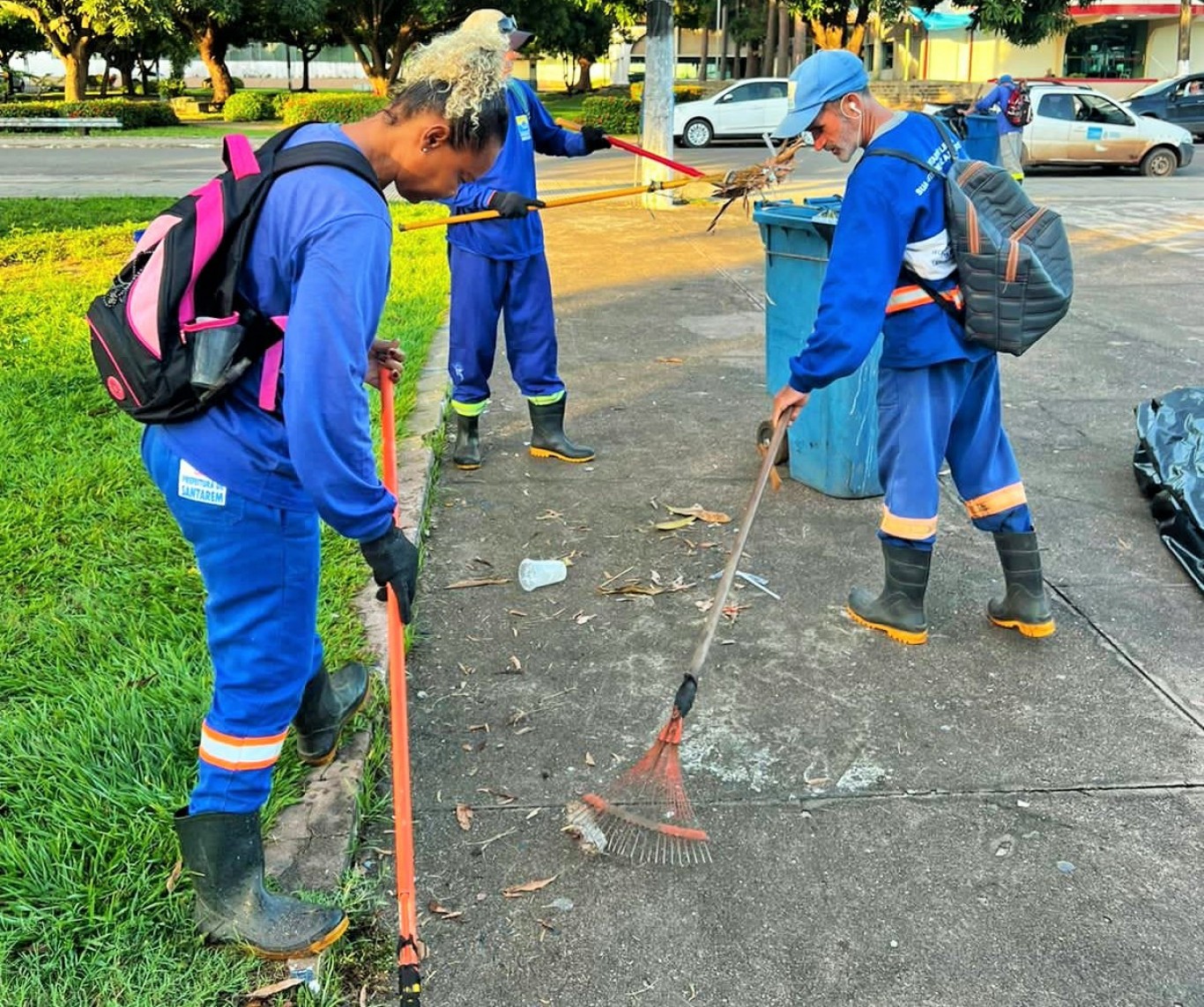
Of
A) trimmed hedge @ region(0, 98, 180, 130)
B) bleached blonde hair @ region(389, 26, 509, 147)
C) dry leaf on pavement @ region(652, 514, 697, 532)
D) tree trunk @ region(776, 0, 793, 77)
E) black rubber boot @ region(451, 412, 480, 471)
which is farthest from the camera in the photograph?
tree trunk @ region(776, 0, 793, 77)

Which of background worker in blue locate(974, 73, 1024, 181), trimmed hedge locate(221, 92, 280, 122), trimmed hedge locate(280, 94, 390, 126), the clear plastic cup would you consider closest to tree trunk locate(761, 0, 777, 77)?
trimmed hedge locate(221, 92, 280, 122)

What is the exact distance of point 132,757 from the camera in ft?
9.55

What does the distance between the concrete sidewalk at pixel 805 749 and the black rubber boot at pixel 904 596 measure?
0.07 metres

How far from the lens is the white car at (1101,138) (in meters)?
18.9

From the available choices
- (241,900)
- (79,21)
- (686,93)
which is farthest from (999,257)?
(79,21)

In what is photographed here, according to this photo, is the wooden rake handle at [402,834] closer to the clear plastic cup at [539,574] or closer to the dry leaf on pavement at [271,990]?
the dry leaf on pavement at [271,990]

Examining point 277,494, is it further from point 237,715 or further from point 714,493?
point 714,493

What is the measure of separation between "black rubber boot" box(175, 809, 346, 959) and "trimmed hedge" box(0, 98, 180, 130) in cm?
3078

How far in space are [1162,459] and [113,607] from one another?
412 cm

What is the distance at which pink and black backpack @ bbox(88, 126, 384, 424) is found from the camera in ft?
Answer: 6.88

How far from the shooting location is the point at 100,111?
98.9ft

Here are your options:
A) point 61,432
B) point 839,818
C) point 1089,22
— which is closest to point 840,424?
point 839,818

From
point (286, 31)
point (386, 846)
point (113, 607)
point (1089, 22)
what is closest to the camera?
point (386, 846)

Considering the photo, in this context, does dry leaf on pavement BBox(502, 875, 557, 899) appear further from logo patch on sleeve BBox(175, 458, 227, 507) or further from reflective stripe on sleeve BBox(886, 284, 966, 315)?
reflective stripe on sleeve BBox(886, 284, 966, 315)
